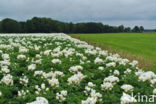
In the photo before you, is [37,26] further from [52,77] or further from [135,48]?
[52,77]

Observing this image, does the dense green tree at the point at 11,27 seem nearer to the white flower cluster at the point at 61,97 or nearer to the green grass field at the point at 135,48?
the green grass field at the point at 135,48

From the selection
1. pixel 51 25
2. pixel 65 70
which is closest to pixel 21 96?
pixel 65 70

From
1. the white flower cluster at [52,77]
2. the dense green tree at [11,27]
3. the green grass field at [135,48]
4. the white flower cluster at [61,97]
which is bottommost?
the green grass field at [135,48]

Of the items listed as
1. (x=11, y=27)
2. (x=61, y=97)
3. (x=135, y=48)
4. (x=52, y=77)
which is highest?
(x=11, y=27)

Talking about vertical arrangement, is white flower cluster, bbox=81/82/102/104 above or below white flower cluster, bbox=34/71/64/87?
below

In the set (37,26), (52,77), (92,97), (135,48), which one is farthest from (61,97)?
(37,26)

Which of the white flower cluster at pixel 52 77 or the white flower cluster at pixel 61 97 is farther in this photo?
the white flower cluster at pixel 52 77

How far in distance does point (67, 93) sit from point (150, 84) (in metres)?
1.92

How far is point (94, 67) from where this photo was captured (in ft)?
20.3

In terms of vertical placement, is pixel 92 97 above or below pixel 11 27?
below

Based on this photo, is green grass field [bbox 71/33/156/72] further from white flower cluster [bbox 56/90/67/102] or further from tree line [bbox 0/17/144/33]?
tree line [bbox 0/17/144/33]

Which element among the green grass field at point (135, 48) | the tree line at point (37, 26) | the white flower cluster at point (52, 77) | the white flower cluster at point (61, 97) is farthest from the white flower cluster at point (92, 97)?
the tree line at point (37, 26)

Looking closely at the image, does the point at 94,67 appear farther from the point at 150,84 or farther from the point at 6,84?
the point at 6,84

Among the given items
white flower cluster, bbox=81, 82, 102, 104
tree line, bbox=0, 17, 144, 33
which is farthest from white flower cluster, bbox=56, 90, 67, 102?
tree line, bbox=0, 17, 144, 33
